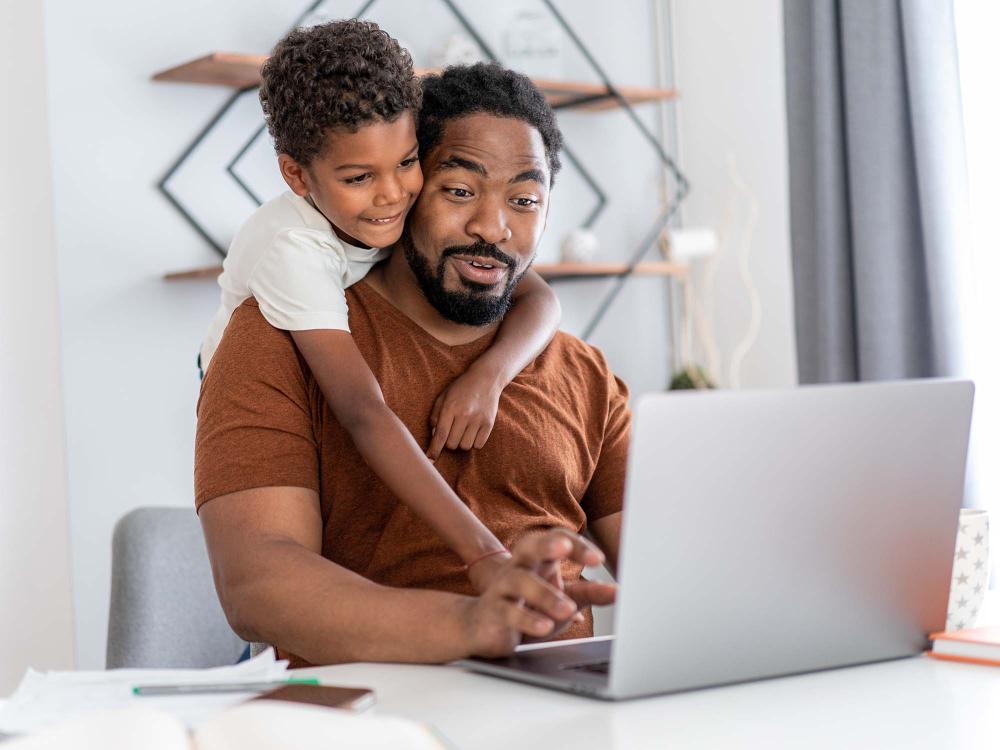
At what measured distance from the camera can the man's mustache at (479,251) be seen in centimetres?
159

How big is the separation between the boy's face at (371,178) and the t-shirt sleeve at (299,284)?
5 centimetres

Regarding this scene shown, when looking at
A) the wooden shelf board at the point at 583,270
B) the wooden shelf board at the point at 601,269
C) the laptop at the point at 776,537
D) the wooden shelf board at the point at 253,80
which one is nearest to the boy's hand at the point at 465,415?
the laptop at the point at 776,537

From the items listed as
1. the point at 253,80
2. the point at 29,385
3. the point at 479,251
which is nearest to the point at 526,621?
the point at 479,251

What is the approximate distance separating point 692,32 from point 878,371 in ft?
4.15

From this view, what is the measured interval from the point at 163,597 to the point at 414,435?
0.73 metres

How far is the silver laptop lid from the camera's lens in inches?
34.3

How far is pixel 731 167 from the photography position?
338 cm

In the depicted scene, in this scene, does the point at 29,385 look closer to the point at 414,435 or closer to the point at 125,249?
the point at 125,249

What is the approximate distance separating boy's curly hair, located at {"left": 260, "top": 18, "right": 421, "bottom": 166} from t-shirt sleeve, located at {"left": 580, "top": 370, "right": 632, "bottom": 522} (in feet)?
1.68

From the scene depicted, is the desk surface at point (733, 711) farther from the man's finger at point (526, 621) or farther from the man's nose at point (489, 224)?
the man's nose at point (489, 224)

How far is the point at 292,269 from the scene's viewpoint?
1.46 meters

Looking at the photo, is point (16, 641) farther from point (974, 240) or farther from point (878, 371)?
point (974, 240)

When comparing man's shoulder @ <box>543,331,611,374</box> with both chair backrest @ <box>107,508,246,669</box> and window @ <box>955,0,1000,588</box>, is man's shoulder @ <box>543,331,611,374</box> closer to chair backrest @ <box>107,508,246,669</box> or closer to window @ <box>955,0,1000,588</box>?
chair backrest @ <box>107,508,246,669</box>

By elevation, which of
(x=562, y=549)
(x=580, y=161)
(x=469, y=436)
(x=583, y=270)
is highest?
(x=580, y=161)
